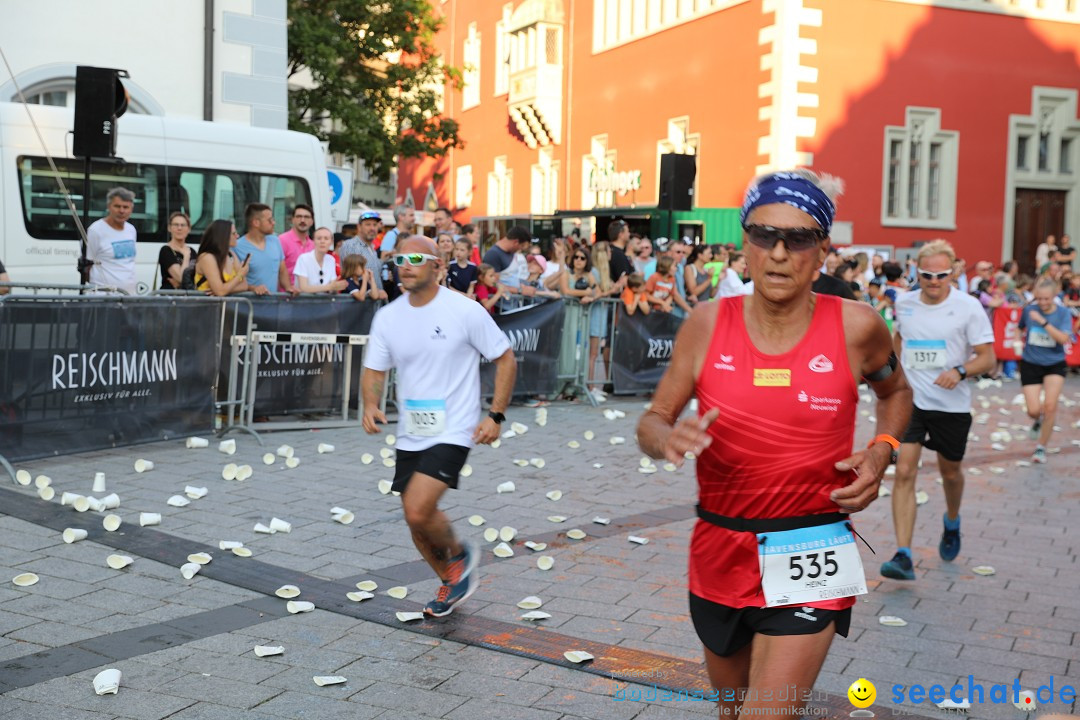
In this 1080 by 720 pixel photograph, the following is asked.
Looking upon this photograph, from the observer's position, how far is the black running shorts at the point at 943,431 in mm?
6945

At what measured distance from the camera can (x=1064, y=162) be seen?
3038cm

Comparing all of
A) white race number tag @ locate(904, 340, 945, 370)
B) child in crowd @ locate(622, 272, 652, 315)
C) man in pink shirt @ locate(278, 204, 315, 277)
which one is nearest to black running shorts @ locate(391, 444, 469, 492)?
white race number tag @ locate(904, 340, 945, 370)

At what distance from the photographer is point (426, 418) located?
575 cm

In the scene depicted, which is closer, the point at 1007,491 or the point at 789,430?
the point at 789,430

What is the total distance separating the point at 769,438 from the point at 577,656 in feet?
7.13

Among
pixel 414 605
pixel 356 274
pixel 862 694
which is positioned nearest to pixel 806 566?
pixel 862 694

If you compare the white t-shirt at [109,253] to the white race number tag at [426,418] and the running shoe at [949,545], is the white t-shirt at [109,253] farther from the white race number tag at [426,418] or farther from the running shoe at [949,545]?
the running shoe at [949,545]

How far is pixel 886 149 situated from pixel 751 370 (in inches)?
1032

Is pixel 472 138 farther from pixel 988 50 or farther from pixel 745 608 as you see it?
pixel 745 608

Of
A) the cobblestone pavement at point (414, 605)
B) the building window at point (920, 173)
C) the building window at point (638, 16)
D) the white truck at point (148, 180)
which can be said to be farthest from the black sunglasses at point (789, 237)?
the building window at point (638, 16)

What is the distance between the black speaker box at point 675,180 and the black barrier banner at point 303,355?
7.22 m

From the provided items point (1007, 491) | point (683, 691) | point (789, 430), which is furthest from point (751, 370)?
point (1007, 491)

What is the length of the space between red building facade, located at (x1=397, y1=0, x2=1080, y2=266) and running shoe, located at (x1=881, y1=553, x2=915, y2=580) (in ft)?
60.1

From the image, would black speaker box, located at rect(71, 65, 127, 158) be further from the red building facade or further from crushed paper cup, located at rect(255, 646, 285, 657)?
the red building facade
